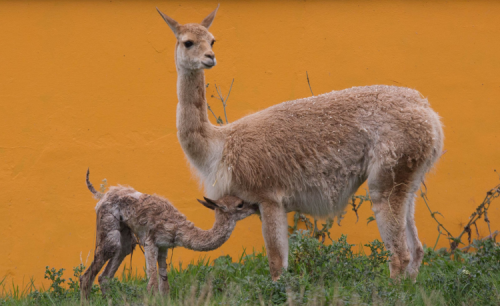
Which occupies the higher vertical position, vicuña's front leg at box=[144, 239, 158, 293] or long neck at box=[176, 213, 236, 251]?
long neck at box=[176, 213, 236, 251]

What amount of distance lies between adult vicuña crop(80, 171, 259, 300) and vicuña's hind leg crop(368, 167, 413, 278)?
1.18m

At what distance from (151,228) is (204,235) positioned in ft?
1.46

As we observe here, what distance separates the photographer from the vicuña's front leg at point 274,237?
16.2 ft

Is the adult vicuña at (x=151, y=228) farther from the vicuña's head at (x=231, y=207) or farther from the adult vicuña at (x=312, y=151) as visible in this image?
the adult vicuña at (x=312, y=151)

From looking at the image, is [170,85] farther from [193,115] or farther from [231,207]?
[231,207]

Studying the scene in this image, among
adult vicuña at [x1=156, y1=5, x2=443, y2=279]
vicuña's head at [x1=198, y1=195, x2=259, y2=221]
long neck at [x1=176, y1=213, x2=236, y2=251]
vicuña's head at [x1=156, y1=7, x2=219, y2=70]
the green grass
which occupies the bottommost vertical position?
the green grass

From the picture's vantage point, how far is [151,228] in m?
4.79

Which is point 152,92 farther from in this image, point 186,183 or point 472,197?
point 472,197

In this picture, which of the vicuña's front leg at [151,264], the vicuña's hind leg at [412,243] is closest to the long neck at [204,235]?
the vicuña's front leg at [151,264]

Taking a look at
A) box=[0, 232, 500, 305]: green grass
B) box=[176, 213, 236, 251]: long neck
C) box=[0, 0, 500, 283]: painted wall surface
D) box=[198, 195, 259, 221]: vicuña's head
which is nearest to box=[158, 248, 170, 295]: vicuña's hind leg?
box=[0, 232, 500, 305]: green grass

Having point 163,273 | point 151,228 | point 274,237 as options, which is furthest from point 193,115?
point 163,273

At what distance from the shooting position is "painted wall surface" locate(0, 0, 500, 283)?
20.8ft

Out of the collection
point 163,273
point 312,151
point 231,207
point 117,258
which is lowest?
point 163,273

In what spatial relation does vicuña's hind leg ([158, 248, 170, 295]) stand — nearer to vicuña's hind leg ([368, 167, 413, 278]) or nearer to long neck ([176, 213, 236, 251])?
long neck ([176, 213, 236, 251])
